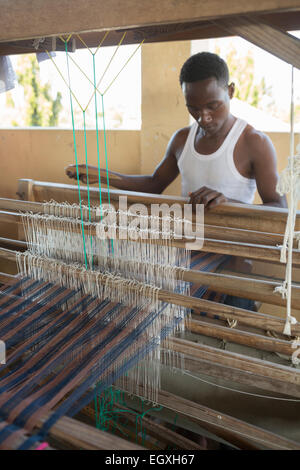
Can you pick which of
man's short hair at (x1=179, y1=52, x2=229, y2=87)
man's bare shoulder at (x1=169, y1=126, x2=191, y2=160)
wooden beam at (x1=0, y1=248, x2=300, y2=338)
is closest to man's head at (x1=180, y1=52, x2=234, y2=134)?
man's short hair at (x1=179, y1=52, x2=229, y2=87)

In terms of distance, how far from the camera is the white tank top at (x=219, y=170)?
1.98 metres

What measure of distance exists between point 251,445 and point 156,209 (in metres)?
0.81

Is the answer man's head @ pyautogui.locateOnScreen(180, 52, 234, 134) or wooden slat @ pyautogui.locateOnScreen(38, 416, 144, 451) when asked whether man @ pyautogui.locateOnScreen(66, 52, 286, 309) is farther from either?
wooden slat @ pyautogui.locateOnScreen(38, 416, 144, 451)

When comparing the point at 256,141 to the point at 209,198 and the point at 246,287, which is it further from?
the point at 246,287

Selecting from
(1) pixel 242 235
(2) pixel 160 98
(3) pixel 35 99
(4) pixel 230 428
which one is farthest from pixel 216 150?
(3) pixel 35 99

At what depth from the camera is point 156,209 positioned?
4.51 feet

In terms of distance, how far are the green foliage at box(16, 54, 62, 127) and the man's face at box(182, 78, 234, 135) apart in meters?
6.76

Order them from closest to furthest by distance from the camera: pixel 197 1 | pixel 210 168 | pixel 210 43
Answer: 1. pixel 197 1
2. pixel 210 168
3. pixel 210 43

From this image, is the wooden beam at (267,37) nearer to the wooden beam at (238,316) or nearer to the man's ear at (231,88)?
the wooden beam at (238,316)

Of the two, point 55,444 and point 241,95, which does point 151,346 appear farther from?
point 241,95

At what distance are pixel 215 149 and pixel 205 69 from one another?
0.41 metres

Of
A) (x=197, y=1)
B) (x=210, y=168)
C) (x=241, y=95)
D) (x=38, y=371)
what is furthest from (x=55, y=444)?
(x=241, y=95)

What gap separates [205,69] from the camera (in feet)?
5.90

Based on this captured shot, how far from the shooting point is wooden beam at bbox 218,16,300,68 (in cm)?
88
